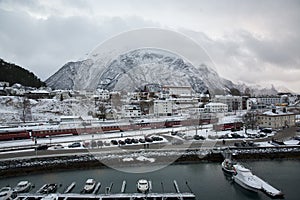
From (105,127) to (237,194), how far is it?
7774 mm

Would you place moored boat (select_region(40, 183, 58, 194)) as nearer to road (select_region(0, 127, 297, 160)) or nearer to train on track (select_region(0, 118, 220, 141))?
road (select_region(0, 127, 297, 160))

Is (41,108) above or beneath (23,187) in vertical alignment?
above

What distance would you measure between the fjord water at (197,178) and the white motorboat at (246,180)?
112 mm

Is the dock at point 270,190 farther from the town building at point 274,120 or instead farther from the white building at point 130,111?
the white building at point 130,111

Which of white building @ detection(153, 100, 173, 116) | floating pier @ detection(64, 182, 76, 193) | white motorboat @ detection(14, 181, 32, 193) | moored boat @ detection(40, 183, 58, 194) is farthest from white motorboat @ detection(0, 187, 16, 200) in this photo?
white building @ detection(153, 100, 173, 116)

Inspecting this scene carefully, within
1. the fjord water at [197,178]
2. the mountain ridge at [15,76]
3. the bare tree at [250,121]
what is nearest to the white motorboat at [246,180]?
the fjord water at [197,178]

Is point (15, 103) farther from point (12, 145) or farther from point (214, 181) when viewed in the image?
point (214, 181)

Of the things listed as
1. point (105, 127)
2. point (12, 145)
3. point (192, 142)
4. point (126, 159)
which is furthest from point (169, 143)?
point (12, 145)

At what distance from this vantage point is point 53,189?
5.44 m

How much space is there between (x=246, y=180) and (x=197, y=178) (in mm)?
1228

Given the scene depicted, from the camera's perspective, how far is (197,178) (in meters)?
6.20

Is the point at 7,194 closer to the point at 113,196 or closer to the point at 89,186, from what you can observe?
the point at 89,186

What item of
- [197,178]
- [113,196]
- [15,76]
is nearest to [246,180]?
[197,178]

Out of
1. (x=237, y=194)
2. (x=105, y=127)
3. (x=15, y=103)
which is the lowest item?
(x=237, y=194)
